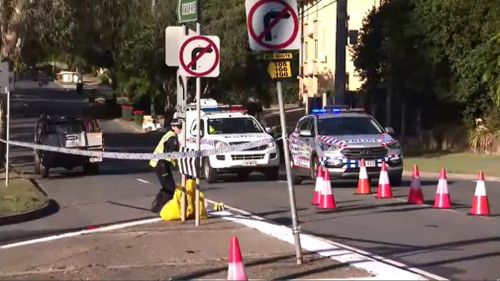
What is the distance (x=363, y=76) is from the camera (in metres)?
44.1

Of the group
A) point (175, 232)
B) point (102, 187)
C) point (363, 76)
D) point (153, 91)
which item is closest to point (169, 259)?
point (175, 232)

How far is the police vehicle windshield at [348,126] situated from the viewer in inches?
887

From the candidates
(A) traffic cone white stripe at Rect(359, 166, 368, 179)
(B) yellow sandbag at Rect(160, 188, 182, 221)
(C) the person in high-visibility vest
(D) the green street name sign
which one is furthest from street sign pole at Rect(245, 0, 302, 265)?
(A) traffic cone white stripe at Rect(359, 166, 368, 179)

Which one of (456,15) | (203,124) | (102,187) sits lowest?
(102,187)

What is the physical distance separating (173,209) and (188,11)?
2996 mm

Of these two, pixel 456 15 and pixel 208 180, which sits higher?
pixel 456 15

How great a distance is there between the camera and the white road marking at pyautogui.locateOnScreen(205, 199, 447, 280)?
1033cm

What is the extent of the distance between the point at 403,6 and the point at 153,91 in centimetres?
2443

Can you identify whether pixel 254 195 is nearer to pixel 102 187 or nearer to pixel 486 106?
pixel 102 187

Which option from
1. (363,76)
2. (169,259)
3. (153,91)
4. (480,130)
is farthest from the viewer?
(153,91)

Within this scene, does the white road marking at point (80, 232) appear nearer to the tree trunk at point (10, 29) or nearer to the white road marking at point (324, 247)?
the white road marking at point (324, 247)

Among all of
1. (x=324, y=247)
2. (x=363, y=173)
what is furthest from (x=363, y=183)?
(x=324, y=247)

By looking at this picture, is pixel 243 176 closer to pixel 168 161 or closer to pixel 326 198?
pixel 326 198

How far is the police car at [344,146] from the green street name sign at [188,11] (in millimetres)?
8010
